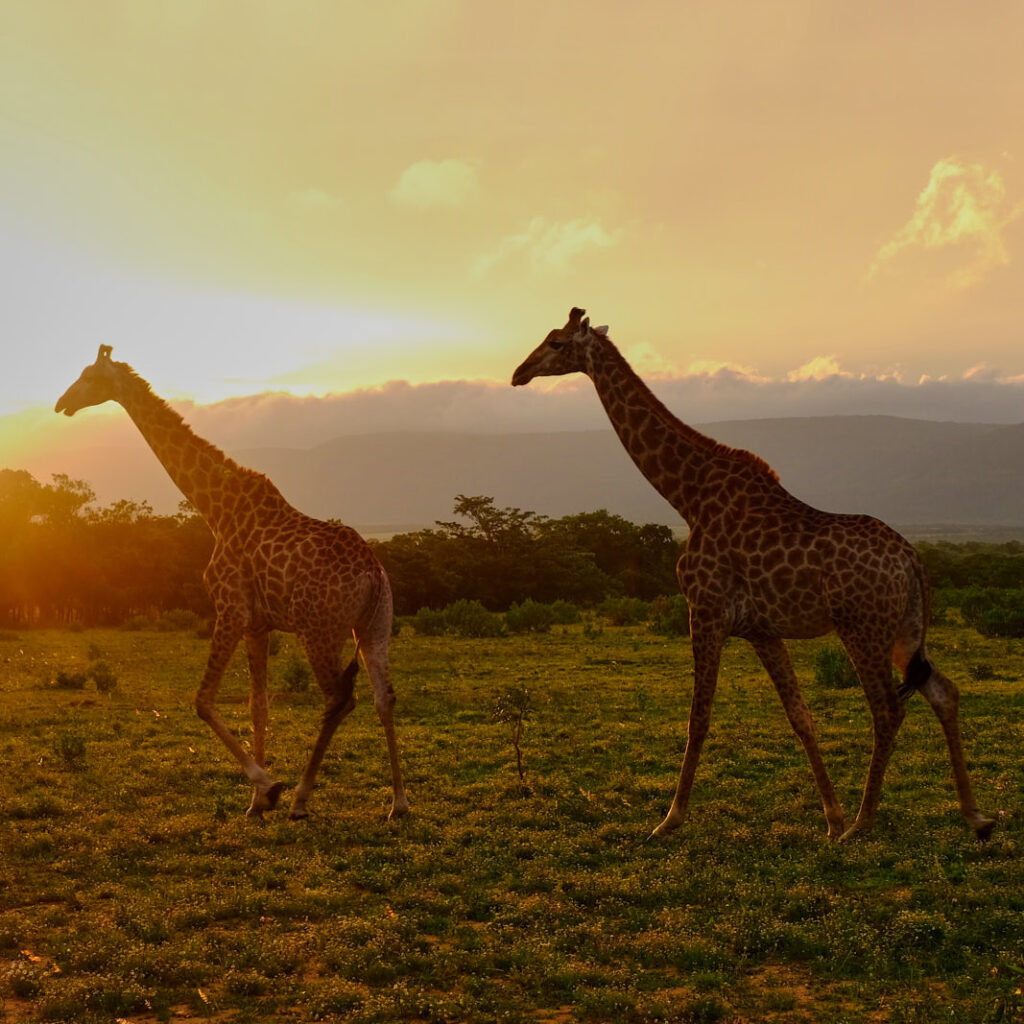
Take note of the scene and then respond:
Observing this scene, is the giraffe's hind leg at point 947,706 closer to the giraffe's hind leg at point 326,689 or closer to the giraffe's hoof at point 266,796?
the giraffe's hind leg at point 326,689

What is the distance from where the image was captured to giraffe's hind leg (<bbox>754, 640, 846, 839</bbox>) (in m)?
8.53

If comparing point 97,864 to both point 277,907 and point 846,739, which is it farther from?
point 846,739

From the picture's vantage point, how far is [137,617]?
1284 inches

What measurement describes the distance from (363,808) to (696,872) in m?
3.72

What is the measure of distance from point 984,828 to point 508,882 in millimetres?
4132

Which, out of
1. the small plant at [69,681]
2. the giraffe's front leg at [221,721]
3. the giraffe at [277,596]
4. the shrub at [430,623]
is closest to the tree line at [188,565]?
the shrub at [430,623]

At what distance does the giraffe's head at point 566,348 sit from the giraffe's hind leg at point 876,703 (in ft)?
12.4

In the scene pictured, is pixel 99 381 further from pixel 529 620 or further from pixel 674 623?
pixel 529 620

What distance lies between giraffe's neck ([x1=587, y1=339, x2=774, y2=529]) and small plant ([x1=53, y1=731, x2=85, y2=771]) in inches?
301

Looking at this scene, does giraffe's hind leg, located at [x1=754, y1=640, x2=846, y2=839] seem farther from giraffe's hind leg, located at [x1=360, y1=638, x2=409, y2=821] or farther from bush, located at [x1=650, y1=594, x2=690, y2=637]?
bush, located at [x1=650, y1=594, x2=690, y2=637]

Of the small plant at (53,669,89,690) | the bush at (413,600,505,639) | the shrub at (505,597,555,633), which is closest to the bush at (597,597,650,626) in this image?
the shrub at (505,597,555,633)

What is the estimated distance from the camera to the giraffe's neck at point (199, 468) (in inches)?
407

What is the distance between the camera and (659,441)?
9398mm

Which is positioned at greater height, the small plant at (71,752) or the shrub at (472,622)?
the small plant at (71,752)
